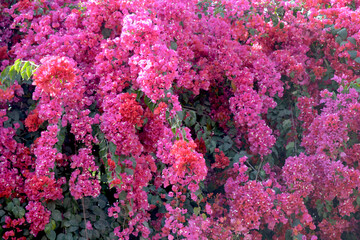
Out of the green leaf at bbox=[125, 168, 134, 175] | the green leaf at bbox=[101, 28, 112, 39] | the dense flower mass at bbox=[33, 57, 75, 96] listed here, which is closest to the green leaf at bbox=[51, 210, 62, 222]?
the green leaf at bbox=[125, 168, 134, 175]

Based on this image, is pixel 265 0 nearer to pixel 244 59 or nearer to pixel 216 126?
pixel 244 59

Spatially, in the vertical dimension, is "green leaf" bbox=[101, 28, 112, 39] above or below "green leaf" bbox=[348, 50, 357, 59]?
above

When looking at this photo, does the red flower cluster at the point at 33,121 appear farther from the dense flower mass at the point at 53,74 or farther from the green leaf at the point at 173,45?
the green leaf at the point at 173,45

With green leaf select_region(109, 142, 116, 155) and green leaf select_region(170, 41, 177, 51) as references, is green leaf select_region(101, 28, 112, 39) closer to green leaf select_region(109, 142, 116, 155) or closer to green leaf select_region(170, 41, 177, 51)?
green leaf select_region(170, 41, 177, 51)

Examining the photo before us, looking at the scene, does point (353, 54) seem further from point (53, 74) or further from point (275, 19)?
point (53, 74)

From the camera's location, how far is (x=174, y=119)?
2162 mm

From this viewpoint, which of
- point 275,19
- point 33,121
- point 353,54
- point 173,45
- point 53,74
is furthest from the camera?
point 275,19

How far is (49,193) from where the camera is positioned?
2.11 metres

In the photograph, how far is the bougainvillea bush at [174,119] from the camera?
2119 mm

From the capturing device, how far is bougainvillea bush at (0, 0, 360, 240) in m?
2.12

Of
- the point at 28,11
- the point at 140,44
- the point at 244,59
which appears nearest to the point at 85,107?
the point at 140,44

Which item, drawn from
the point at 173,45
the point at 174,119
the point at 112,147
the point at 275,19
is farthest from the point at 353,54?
the point at 112,147

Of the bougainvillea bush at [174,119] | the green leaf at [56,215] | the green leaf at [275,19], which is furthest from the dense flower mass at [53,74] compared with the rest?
the green leaf at [275,19]

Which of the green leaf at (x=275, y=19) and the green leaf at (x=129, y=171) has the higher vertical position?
the green leaf at (x=275, y=19)
